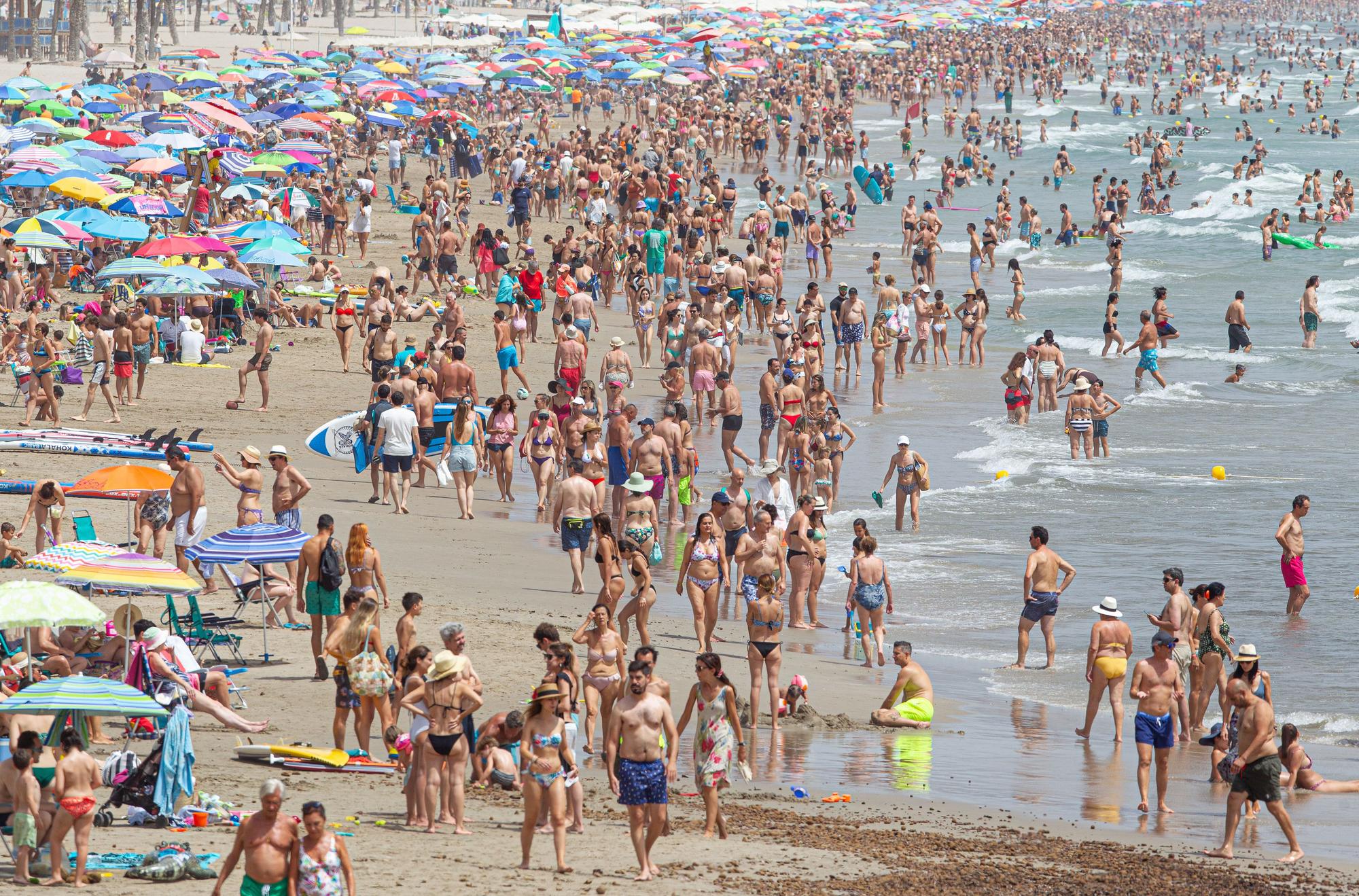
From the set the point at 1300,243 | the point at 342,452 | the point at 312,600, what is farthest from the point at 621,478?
the point at 1300,243

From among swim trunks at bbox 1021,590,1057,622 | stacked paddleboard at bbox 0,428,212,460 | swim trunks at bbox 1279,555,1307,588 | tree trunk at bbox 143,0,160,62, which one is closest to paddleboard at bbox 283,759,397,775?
swim trunks at bbox 1021,590,1057,622

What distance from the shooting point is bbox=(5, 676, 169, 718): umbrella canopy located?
788cm

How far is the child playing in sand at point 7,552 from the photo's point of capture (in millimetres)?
11984

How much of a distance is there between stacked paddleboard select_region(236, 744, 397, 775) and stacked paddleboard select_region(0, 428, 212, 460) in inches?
262

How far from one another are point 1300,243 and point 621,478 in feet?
89.3

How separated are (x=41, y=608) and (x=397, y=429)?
602cm

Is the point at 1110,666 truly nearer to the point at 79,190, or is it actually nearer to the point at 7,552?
the point at 7,552

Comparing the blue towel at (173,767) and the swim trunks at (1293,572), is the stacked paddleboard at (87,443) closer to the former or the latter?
the blue towel at (173,767)

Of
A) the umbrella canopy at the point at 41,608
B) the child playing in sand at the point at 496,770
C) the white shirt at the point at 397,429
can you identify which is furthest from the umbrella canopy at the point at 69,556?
the white shirt at the point at 397,429

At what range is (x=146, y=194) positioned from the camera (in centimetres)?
2550

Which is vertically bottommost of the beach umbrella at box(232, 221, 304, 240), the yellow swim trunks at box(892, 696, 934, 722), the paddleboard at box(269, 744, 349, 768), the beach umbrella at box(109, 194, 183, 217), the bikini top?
the yellow swim trunks at box(892, 696, 934, 722)

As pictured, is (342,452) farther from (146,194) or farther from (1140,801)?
(146,194)

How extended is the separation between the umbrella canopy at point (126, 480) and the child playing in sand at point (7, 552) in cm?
60

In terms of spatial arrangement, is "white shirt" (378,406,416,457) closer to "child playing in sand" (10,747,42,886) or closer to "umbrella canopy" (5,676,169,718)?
"umbrella canopy" (5,676,169,718)
